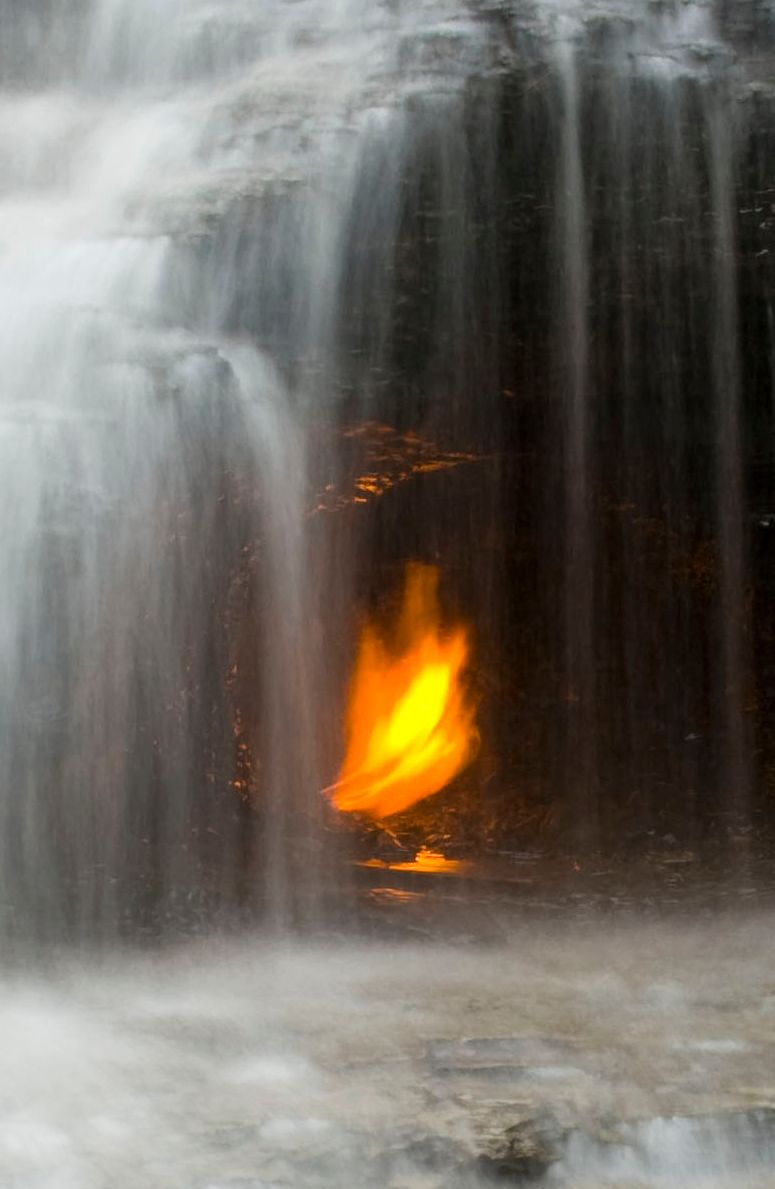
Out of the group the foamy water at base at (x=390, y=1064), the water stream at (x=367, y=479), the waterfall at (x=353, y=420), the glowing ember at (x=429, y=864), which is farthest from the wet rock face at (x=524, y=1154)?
the glowing ember at (x=429, y=864)

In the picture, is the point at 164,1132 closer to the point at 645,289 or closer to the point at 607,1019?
the point at 607,1019

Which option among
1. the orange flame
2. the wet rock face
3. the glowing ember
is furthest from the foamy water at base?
the orange flame

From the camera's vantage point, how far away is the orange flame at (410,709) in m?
6.94

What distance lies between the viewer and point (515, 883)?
6.52 meters

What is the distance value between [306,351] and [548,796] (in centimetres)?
233

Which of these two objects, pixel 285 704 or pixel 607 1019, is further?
pixel 285 704

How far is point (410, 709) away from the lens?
7.14m

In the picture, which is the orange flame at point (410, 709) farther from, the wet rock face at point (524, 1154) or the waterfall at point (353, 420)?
the wet rock face at point (524, 1154)

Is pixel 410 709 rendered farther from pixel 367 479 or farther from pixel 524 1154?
pixel 524 1154

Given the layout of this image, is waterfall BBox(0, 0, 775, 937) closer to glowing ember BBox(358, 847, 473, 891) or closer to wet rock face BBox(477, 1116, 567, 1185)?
glowing ember BBox(358, 847, 473, 891)

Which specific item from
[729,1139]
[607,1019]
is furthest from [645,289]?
[729,1139]

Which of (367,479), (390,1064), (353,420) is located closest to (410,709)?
(367,479)

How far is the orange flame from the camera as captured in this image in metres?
6.94

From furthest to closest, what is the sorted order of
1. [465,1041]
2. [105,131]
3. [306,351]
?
1. [105,131]
2. [306,351]
3. [465,1041]
